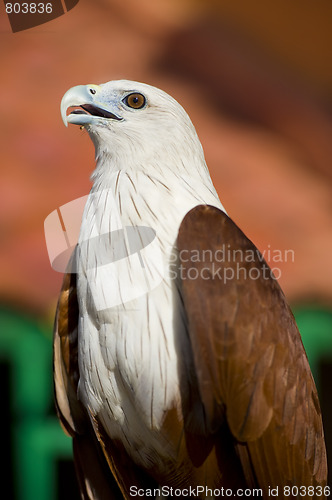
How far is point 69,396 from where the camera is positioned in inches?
60.2

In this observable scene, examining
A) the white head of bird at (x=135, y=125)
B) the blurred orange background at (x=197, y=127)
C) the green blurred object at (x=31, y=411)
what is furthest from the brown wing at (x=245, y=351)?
the green blurred object at (x=31, y=411)

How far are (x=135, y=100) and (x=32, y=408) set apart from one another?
4.28 feet

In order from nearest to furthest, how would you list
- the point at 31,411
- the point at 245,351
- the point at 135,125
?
1. the point at 245,351
2. the point at 135,125
3. the point at 31,411

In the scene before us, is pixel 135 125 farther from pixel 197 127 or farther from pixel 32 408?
pixel 32 408

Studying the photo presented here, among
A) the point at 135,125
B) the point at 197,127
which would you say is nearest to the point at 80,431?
the point at 135,125

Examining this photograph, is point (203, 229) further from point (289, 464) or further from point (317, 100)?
point (317, 100)

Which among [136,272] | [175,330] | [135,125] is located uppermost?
[135,125]

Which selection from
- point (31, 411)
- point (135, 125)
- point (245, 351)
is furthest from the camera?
point (31, 411)

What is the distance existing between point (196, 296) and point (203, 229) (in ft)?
0.58

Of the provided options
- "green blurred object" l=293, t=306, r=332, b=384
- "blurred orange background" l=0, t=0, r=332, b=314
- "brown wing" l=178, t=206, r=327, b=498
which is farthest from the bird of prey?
"green blurred object" l=293, t=306, r=332, b=384

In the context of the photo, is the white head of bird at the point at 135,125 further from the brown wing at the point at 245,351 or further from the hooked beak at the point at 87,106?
the brown wing at the point at 245,351

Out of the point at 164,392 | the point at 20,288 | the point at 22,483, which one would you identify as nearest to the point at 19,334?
the point at 20,288

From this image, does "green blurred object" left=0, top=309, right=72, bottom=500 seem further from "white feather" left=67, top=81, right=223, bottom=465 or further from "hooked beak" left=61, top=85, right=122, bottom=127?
"hooked beak" left=61, top=85, right=122, bottom=127

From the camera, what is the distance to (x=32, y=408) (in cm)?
199
